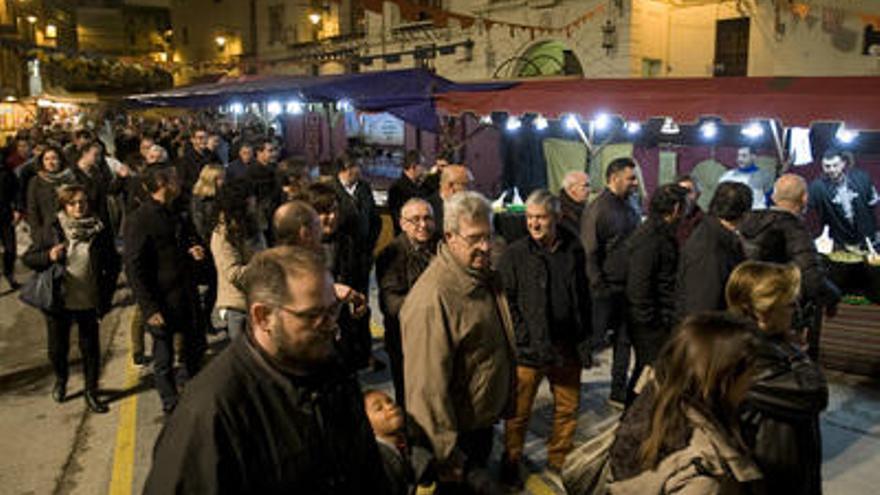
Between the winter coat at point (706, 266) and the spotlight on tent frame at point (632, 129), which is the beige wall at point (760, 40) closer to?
the spotlight on tent frame at point (632, 129)

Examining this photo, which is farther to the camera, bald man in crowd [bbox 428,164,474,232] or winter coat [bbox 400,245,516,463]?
bald man in crowd [bbox 428,164,474,232]

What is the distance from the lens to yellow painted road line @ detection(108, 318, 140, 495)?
4906mm

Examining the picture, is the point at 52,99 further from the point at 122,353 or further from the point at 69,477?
the point at 69,477

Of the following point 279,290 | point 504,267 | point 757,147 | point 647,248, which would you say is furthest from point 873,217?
point 279,290

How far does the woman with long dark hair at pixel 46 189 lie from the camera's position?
7.31 meters

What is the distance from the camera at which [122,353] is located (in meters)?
7.69

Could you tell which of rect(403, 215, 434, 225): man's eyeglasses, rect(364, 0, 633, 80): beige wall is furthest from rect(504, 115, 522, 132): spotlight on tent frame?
rect(403, 215, 434, 225): man's eyeglasses

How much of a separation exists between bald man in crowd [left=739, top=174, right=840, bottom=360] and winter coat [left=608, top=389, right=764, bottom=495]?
129 inches

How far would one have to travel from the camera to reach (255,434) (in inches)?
74.5

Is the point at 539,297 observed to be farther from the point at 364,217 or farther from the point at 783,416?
the point at 364,217

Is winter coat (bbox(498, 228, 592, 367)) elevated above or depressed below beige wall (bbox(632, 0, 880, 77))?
below

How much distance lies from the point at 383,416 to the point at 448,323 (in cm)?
53

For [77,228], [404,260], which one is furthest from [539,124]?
[404,260]

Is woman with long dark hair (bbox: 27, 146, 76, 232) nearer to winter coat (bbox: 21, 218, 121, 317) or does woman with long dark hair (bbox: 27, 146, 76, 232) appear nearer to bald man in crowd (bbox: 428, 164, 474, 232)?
winter coat (bbox: 21, 218, 121, 317)
